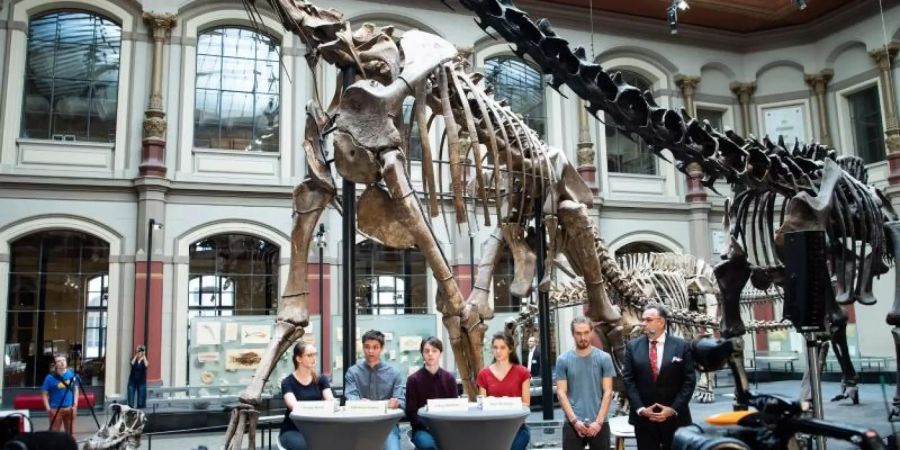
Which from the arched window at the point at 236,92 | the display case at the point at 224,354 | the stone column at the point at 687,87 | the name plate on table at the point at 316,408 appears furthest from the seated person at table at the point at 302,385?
the stone column at the point at 687,87

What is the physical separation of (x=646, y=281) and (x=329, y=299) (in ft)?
25.0

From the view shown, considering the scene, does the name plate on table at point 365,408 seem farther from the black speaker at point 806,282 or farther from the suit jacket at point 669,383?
the black speaker at point 806,282

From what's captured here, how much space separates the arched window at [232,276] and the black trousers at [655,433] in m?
13.0

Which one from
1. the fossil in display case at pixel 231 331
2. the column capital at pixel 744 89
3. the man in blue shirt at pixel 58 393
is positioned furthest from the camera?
the column capital at pixel 744 89

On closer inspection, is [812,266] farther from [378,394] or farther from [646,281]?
[646,281]

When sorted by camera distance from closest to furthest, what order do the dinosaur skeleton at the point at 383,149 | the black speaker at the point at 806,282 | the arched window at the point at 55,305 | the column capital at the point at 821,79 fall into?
the black speaker at the point at 806,282 < the dinosaur skeleton at the point at 383,149 < the arched window at the point at 55,305 < the column capital at the point at 821,79

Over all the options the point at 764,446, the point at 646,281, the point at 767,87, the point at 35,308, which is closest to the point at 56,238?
the point at 35,308

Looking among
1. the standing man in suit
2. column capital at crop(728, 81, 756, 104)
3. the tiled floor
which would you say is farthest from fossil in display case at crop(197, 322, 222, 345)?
column capital at crop(728, 81, 756, 104)

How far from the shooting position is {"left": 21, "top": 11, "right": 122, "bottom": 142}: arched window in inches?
611

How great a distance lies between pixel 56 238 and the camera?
15375mm

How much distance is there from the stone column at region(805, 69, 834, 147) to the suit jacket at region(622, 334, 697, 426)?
18371mm

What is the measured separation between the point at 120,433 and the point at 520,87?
15.5 meters

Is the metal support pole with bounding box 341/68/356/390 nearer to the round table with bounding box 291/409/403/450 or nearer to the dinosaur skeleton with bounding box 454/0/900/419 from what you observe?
the round table with bounding box 291/409/403/450

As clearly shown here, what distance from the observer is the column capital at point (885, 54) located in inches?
728
